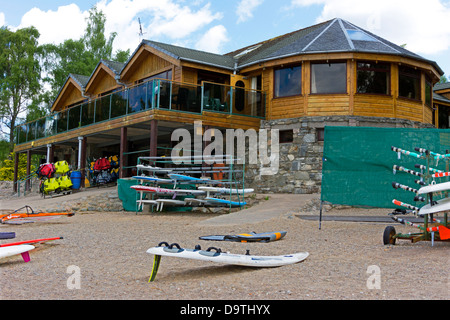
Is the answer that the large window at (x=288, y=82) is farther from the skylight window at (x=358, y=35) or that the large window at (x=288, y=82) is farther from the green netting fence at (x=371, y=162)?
the green netting fence at (x=371, y=162)

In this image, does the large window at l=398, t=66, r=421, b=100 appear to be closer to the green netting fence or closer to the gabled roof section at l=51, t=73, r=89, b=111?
the green netting fence

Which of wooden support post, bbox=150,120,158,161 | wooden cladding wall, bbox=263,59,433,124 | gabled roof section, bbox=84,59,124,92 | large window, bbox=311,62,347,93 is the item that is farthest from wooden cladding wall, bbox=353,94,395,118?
gabled roof section, bbox=84,59,124,92

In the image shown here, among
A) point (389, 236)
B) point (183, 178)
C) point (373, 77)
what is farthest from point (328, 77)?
point (389, 236)

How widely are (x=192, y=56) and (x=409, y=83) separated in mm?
8465

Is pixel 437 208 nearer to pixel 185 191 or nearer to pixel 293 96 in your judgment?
pixel 185 191

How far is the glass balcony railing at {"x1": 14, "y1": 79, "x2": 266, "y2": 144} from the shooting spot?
1473 centimetres

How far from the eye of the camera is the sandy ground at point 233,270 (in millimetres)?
3922

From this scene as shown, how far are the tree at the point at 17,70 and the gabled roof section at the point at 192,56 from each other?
22.7 meters

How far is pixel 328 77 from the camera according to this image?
618 inches

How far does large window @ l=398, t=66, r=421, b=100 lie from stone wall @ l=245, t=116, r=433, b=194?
1116 millimetres

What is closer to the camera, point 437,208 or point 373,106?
point 437,208
